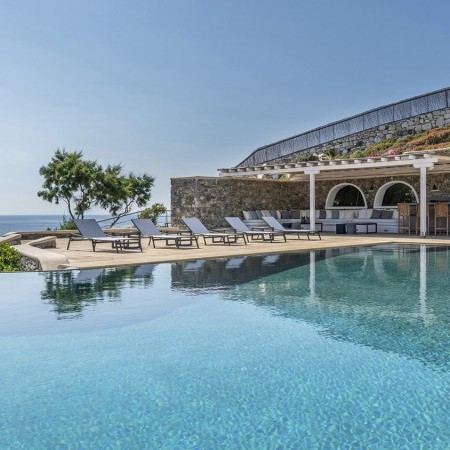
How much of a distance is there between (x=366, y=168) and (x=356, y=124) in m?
14.1

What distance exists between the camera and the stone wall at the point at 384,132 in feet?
92.1

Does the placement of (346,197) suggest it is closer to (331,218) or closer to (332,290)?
(331,218)

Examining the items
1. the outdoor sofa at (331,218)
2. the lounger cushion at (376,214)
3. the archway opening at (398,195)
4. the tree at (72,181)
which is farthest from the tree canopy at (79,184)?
the archway opening at (398,195)

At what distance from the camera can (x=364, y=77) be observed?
2892 cm

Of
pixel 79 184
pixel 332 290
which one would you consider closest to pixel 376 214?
pixel 332 290

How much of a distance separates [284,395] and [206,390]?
1.73ft

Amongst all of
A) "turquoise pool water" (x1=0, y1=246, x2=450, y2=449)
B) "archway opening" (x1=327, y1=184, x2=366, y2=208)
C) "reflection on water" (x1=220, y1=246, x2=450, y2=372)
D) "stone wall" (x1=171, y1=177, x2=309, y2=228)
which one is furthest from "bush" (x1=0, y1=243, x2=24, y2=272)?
"archway opening" (x1=327, y1=184, x2=366, y2=208)

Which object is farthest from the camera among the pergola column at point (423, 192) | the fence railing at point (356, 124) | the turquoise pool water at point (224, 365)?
the fence railing at point (356, 124)

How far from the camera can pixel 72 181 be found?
22609 mm

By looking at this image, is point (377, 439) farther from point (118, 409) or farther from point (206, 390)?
point (118, 409)

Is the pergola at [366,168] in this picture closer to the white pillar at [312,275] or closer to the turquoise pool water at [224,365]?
the white pillar at [312,275]

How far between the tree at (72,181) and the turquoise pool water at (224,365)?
15707 millimetres

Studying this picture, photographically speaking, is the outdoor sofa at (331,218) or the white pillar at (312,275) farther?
the outdoor sofa at (331,218)

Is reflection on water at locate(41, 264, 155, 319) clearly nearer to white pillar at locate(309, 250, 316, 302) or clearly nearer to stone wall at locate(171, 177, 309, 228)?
white pillar at locate(309, 250, 316, 302)
